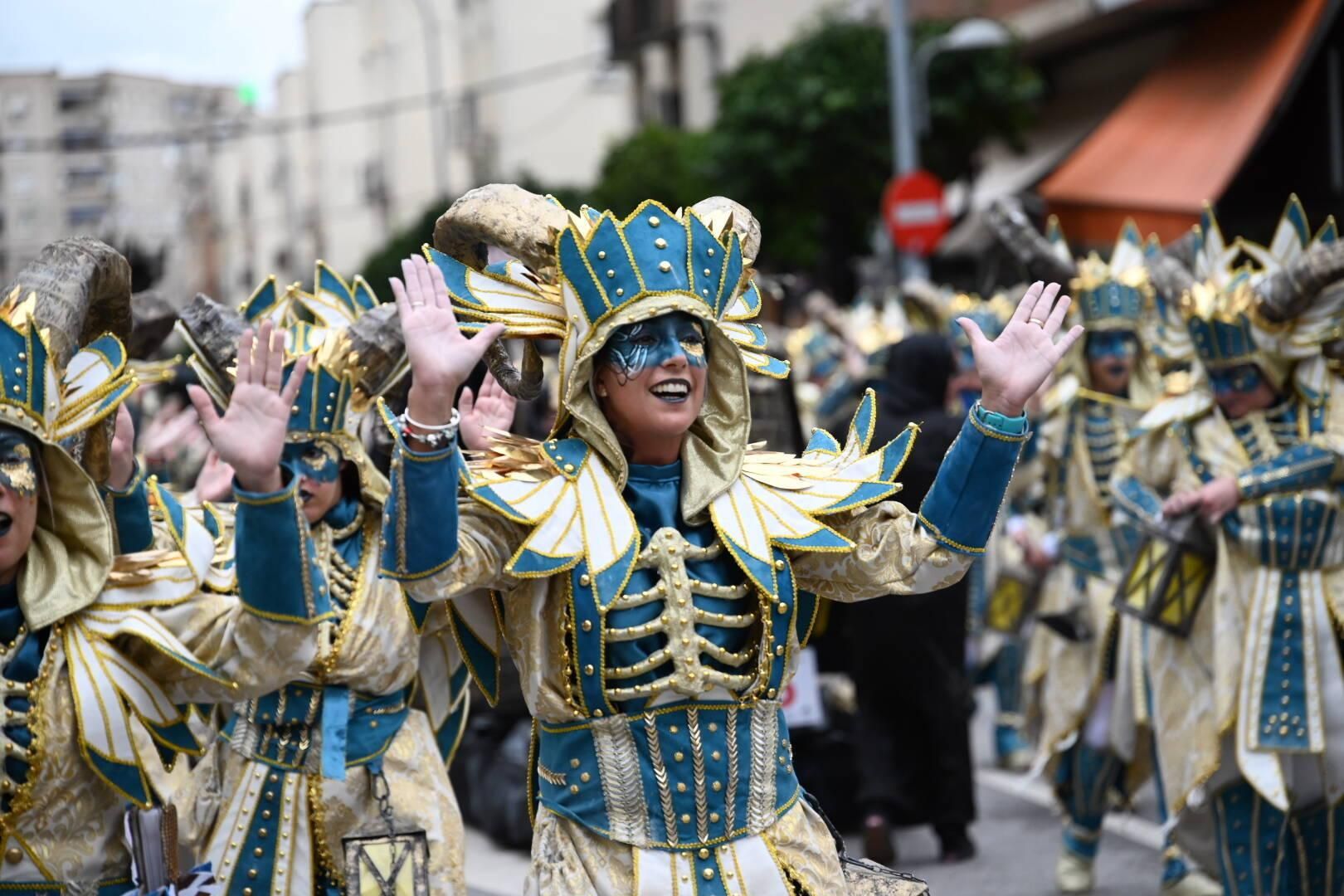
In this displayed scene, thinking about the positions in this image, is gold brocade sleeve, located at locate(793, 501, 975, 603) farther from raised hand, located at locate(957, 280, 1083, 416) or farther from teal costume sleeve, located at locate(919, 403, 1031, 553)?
raised hand, located at locate(957, 280, 1083, 416)

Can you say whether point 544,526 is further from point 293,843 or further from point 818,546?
point 293,843

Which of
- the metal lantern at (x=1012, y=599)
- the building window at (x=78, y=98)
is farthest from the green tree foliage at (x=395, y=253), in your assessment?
the metal lantern at (x=1012, y=599)

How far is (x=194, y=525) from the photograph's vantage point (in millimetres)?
5012

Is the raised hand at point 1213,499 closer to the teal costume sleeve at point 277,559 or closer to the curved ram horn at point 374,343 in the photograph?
the curved ram horn at point 374,343

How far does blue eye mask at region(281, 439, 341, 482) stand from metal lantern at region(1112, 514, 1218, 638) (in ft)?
9.58

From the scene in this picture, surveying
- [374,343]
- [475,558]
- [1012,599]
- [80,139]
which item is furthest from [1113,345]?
[80,139]

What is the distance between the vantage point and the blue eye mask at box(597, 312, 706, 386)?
4.19m

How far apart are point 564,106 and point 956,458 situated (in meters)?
49.3

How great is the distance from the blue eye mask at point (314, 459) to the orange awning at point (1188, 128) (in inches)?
460

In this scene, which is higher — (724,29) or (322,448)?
(724,29)

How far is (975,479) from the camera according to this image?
4.10m

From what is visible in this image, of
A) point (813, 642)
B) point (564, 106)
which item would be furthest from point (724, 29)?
point (813, 642)

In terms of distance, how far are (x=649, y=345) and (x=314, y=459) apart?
175 centimetres

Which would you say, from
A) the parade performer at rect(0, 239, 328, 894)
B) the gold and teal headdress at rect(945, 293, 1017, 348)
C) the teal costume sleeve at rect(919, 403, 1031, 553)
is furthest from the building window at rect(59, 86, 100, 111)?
the teal costume sleeve at rect(919, 403, 1031, 553)
